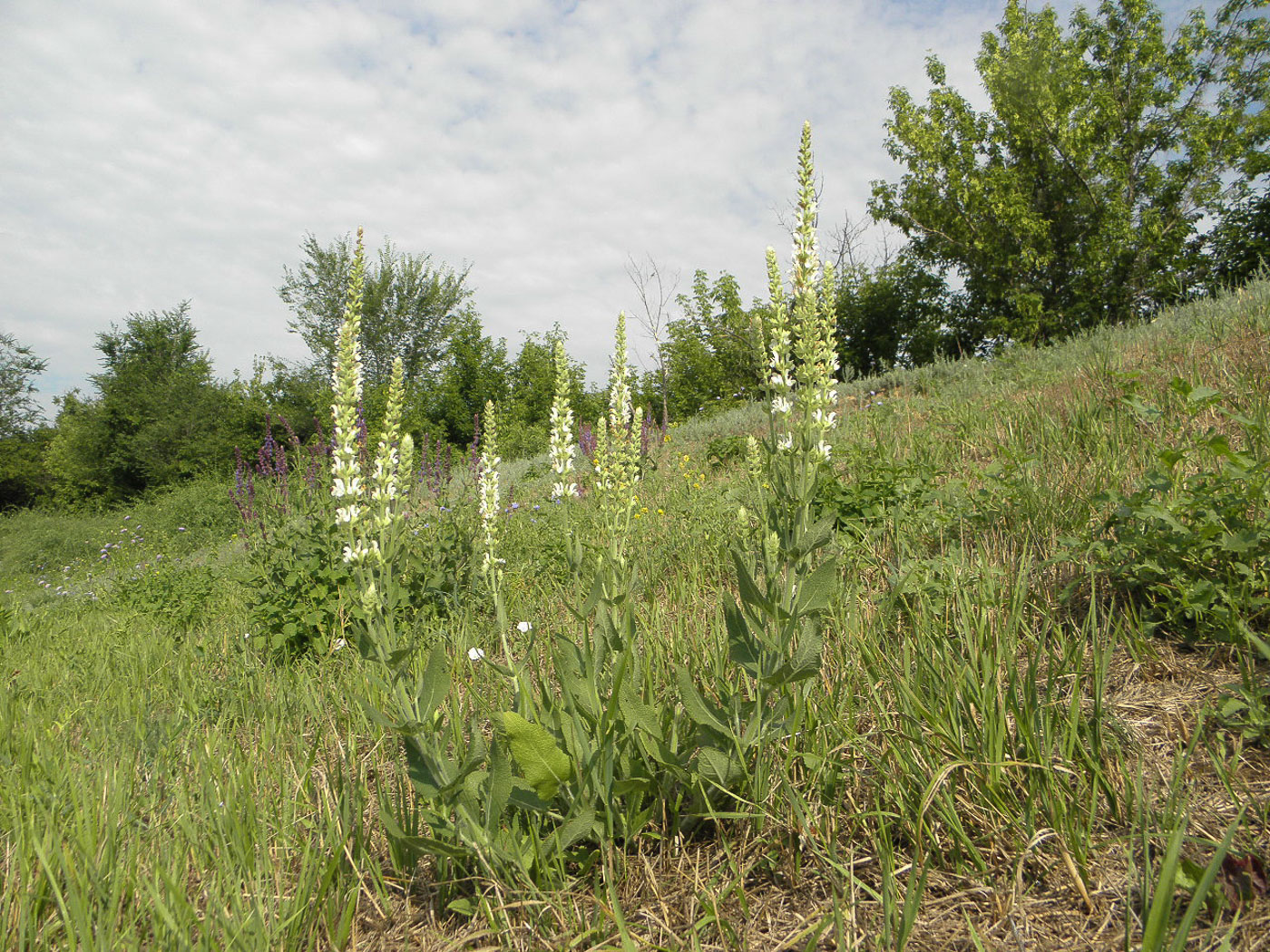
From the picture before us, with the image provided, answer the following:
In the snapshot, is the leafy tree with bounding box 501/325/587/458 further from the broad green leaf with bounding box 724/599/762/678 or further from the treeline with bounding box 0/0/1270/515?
the broad green leaf with bounding box 724/599/762/678

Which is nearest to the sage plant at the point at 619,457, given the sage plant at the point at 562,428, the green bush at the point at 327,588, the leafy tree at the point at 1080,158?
the sage plant at the point at 562,428

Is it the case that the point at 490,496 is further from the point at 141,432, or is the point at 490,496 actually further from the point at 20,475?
the point at 20,475

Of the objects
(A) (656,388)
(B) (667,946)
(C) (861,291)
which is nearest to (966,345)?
(C) (861,291)

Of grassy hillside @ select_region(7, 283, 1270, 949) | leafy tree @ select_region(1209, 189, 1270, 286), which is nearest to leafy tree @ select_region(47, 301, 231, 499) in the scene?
grassy hillside @ select_region(7, 283, 1270, 949)

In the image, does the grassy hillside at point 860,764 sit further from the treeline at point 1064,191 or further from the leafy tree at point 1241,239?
the leafy tree at point 1241,239

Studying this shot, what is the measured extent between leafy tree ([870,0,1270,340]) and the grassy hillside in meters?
21.7

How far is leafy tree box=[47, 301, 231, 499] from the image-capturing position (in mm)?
31984

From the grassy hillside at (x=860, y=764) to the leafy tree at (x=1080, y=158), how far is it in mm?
21722

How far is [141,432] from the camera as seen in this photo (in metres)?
32.7

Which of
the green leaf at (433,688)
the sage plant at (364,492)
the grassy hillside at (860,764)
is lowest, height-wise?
the grassy hillside at (860,764)

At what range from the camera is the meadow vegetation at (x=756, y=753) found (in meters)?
1.49

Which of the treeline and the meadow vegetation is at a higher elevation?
the treeline

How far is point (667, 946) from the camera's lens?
56.9 inches

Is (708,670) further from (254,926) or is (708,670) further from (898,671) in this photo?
(254,926)
